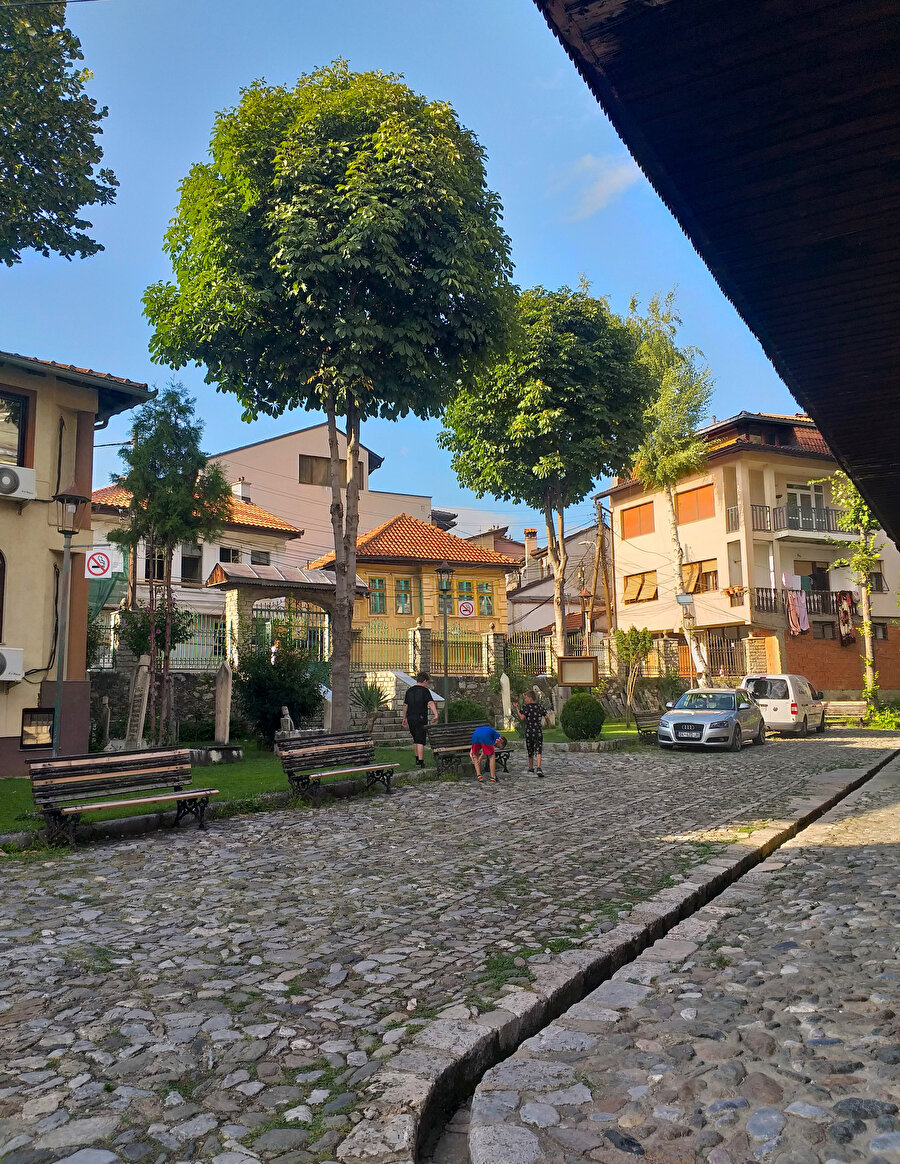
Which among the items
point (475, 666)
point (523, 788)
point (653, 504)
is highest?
point (653, 504)

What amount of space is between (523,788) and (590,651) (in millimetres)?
22608

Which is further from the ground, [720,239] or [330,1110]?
[720,239]

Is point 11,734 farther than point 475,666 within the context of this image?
No

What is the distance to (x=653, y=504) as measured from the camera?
148ft

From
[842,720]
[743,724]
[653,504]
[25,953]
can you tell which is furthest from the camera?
[653,504]

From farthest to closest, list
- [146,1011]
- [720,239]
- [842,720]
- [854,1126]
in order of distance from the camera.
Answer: [842,720]
[146,1011]
[720,239]
[854,1126]

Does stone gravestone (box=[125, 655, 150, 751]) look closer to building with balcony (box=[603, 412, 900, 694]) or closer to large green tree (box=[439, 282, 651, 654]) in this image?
large green tree (box=[439, 282, 651, 654])

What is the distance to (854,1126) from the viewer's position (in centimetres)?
296

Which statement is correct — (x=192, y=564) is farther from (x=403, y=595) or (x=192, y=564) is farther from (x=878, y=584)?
(x=878, y=584)

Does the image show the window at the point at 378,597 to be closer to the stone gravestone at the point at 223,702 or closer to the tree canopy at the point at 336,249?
the stone gravestone at the point at 223,702

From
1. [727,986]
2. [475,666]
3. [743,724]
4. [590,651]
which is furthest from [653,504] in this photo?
[727,986]

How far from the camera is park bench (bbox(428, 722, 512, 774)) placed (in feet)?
52.4

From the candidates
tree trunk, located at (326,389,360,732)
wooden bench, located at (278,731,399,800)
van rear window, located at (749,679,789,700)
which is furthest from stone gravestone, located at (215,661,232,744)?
van rear window, located at (749,679,789,700)

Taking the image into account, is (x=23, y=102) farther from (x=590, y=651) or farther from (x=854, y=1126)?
(x=590, y=651)
